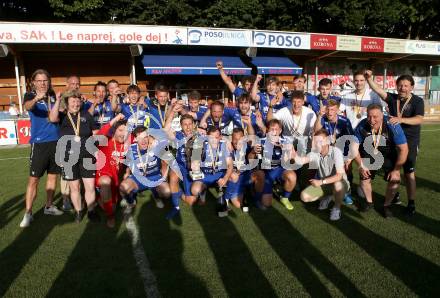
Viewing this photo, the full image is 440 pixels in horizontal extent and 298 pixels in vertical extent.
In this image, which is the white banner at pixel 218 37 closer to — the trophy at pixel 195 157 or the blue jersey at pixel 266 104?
the blue jersey at pixel 266 104

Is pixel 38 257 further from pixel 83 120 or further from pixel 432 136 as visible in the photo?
pixel 432 136

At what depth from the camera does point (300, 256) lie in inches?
143

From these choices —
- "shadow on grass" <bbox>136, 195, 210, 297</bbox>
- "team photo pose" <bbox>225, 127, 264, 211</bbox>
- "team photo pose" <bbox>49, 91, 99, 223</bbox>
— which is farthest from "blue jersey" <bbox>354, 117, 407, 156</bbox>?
"team photo pose" <bbox>49, 91, 99, 223</bbox>

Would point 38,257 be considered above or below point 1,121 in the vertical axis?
below

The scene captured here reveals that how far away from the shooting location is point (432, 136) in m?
12.3

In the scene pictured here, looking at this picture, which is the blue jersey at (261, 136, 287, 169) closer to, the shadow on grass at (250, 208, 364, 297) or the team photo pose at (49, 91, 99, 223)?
the shadow on grass at (250, 208, 364, 297)

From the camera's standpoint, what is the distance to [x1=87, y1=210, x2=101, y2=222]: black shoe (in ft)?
15.4

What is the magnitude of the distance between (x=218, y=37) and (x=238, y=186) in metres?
12.5

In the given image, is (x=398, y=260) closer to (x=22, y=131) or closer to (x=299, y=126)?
(x=299, y=126)

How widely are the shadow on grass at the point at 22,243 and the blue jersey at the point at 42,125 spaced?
1136 mm

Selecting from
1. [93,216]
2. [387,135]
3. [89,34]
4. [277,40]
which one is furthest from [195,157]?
[277,40]

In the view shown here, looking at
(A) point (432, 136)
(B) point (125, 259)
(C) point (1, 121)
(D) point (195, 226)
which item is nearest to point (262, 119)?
(D) point (195, 226)

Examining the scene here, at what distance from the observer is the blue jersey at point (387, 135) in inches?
180

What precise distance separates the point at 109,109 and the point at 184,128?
A: 6.13ft
